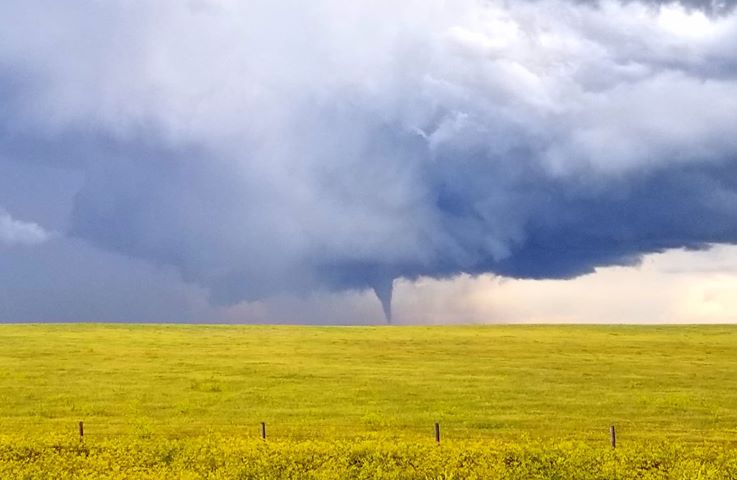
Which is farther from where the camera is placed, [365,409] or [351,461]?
[365,409]

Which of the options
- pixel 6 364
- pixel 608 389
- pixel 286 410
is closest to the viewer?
pixel 286 410

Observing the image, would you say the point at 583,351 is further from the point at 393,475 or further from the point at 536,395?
the point at 393,475

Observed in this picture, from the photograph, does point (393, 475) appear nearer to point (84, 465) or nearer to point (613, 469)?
point (613, 469)

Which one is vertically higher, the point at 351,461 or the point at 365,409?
the point at 351,461

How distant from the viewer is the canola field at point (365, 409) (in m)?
30.0

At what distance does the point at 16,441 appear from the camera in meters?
33.7

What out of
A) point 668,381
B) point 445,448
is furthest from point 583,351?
point 445,448

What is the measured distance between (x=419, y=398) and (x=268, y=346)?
163ft

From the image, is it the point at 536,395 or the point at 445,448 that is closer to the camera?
the point at 445,448

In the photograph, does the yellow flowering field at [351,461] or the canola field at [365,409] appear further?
the canola field at [365,409]

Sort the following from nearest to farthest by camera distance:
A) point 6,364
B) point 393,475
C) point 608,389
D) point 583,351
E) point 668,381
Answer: point 393,475 → point 608,389 → point 668,381 → point 6,364 → point 583,351

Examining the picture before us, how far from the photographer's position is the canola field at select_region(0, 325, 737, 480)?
3000cm

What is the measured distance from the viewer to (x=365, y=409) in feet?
170

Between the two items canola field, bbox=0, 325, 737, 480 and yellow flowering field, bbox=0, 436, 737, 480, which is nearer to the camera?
yellow flowering field, bbox=0, 436, 737, 480
